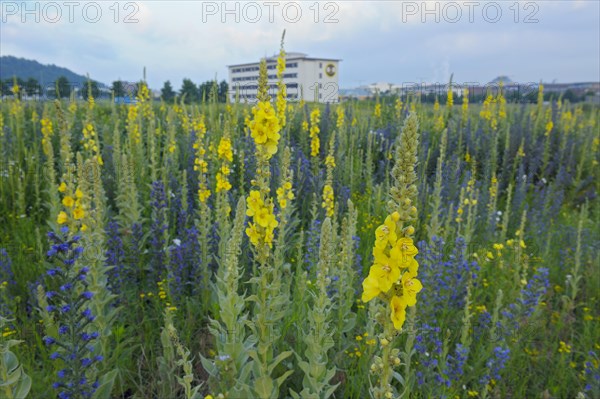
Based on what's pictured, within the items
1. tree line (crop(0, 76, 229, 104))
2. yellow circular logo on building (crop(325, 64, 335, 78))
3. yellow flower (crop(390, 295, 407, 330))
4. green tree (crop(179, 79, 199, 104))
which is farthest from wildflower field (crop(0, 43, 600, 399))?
yellow circular logo on building (crop(325, 64, 335, 78))

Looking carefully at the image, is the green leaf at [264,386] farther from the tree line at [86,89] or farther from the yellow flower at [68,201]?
the tree line at [86,89]

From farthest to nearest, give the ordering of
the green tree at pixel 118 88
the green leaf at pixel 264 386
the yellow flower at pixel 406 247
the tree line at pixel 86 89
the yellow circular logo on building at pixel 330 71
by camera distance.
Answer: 1. the yellow circular logo on building at pixel 330 71
2. the green tree at pixel 118 88
3. the tree line at pixel 86 89
4. the green leaf at pixel 264 386
5. the yellow flower at pixel 406 247

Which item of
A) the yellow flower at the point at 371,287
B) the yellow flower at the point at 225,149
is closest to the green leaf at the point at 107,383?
the yellow flower at the point at 371,287

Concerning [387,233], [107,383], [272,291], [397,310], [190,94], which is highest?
[190,94]

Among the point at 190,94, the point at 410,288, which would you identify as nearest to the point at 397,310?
the point at 410,288

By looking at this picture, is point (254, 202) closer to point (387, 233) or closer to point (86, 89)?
point (387, 233)

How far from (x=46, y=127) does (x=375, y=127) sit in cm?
625

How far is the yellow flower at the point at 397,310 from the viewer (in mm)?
1522

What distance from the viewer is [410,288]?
4.93 feet

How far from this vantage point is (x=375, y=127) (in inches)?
369

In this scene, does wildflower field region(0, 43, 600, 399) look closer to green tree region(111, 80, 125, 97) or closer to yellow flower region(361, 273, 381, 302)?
yellow flower region(361, 273, 381, 302)

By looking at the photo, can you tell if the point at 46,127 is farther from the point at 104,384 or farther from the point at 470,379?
the point at 470,379

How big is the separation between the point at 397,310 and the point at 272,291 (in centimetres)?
106

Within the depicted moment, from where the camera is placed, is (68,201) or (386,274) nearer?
(386,274)
